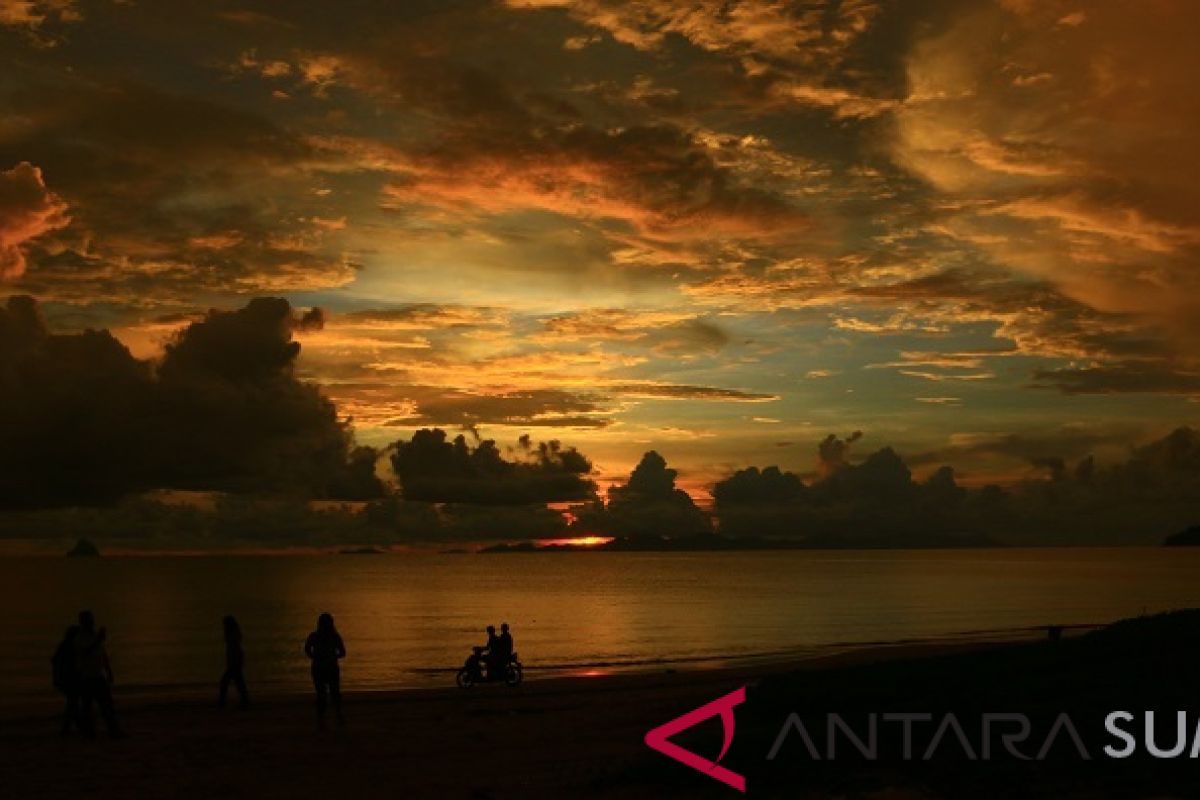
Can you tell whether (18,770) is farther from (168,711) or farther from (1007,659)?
(1007,659)

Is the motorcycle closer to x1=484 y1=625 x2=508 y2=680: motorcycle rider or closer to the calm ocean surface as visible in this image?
x1=484 y1=625 x2=508 y2=680: motorcycle rider

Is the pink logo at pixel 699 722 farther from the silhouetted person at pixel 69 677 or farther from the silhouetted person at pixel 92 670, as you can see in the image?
the silhouetted person at pixel 69 677

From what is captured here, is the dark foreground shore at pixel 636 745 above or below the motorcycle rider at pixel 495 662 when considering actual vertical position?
above

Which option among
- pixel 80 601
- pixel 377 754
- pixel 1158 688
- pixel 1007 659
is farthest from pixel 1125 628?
pixel 80 601

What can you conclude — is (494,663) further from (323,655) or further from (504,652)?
(323,655)

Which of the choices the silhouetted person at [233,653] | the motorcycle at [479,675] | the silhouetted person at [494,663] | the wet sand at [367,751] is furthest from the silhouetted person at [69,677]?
the silhouetted person at [494,663]

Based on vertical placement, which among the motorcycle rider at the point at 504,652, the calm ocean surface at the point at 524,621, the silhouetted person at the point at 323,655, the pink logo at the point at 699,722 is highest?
the silhouetted person at the point at 323,655

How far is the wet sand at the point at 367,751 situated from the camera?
16.6 m

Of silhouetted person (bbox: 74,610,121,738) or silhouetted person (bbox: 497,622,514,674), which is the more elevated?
silhouetted person (bbox: 74,610,121,738)

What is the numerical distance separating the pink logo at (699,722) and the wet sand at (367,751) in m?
0.33

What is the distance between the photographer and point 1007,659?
22297mm

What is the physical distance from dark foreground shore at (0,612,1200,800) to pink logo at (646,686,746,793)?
197 mm

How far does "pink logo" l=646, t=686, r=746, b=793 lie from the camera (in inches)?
574

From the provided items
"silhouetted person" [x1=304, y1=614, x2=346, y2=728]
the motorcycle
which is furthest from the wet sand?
the motorcycle
